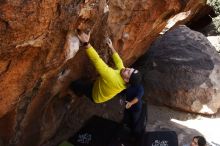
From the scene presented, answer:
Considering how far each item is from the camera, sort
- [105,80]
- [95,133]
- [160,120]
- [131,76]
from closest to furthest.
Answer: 1. [131,76]
2. [105,80]
3. [95,133]
4. [160,120]

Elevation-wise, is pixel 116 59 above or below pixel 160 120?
above

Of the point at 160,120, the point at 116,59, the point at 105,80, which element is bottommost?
the point at 160,120

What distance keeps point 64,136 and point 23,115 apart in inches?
88.7

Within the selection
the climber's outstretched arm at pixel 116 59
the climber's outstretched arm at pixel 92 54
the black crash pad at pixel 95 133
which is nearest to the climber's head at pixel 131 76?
the climber's outstretched arm at pixel 92 54

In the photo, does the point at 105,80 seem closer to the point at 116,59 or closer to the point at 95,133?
the point at 116,59

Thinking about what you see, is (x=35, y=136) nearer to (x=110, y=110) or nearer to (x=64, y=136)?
(x=64, y=136)

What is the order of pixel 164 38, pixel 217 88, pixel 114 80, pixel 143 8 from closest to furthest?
pixel 114 80 < pixel 143 8 < pixel 217 88 < pixel 164 38

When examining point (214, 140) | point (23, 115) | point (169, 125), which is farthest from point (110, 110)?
point (23, 115)

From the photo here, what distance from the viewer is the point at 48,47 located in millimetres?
6035

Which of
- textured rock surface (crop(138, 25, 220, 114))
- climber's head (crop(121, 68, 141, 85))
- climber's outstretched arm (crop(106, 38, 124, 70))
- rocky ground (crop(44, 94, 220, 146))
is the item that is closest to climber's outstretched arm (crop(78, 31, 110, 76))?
climber's head (crop(121, 68, 141, 85))

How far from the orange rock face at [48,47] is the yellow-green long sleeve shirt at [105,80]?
0.51m

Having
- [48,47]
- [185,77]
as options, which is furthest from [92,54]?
[185,77]

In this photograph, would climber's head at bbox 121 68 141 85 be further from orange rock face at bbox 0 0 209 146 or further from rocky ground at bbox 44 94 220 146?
rocky ground at bbox 44 94 220 146

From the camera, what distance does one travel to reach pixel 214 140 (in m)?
10.4
